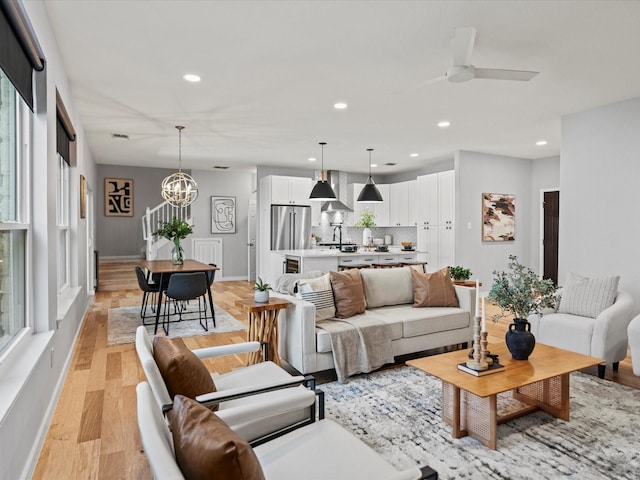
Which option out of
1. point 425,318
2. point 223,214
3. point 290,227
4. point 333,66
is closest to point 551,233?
point 290,227

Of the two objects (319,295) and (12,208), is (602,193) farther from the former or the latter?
(12,208)

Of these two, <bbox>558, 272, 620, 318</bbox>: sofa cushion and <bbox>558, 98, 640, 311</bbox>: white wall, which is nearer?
<bbox>558, 272, 620, 318</bbox>: sofa cushion

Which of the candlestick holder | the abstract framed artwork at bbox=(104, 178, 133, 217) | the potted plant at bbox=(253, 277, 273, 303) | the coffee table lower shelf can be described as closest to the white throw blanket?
the potted plant at bbox=(253, 277, 273, 303)

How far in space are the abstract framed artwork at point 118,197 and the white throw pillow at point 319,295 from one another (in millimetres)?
7849

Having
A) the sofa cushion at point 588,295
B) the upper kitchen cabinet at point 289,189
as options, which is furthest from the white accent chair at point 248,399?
the upper kitchen cabinet at point 289,189

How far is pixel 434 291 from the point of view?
4.23m

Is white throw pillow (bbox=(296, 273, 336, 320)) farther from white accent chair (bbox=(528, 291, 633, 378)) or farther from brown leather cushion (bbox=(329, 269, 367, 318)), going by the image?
white accent chair (bbox=(528, 291, 633, 378))

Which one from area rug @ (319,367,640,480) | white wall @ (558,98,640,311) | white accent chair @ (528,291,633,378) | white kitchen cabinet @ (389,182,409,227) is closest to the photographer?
area rug @ (319,367,640,480)

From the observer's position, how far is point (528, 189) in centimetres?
818

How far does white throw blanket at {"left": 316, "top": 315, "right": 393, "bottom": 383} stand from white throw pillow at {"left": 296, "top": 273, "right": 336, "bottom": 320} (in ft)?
0.34

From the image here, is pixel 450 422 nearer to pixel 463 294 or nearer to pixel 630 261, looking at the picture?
pixel 463 294

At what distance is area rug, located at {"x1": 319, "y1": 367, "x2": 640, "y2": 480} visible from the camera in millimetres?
2215

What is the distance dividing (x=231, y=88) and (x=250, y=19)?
Answer: 1.40 metres

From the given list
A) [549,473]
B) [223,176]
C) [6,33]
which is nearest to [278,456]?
[549,473]
